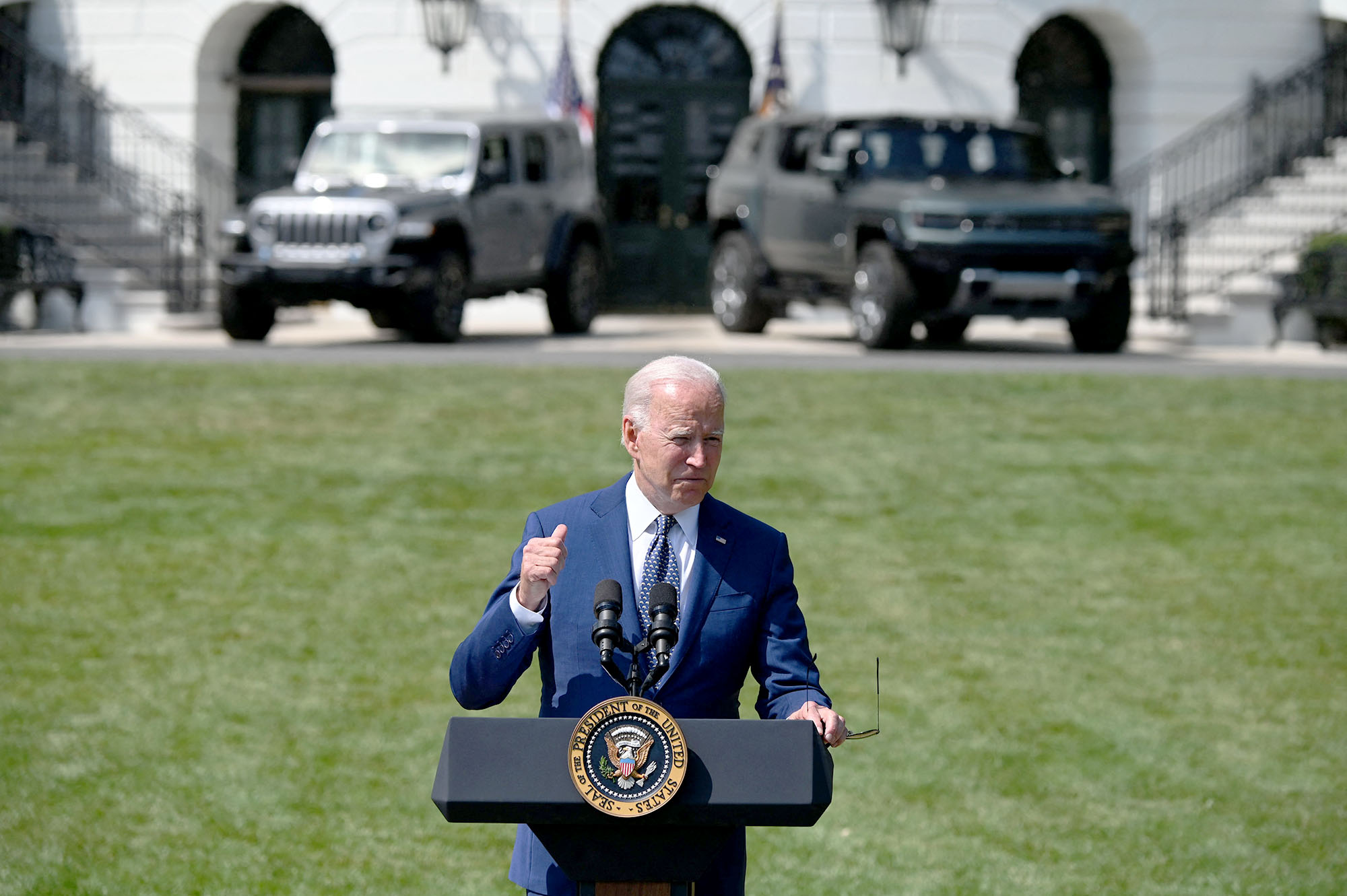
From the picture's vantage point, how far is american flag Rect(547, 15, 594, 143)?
2509 cm

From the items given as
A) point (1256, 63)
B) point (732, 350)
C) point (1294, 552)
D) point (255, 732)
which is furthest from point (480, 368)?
point (1256, 63)

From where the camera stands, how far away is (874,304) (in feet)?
59.2

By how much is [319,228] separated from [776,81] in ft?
28.1

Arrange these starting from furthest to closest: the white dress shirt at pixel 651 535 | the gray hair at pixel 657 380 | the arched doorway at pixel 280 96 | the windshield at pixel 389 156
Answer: the arched doorway at pixel 280 96
the windshield at pixel 389 156
the white dress shirt at pixel 651 535
the gray hair at pixel 657 380

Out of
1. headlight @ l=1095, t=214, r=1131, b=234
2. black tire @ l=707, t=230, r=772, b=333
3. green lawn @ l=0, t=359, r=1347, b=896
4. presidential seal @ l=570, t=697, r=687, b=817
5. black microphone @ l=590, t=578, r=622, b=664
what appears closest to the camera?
presidential seal @ l=570, t=697, r=687, b=817

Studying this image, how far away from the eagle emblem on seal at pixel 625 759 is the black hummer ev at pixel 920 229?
14.6 metres

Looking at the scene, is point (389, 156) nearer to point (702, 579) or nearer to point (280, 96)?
point (280, 96)

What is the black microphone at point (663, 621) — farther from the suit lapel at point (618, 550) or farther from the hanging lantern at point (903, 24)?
the hanging lantern at point (903, 24)

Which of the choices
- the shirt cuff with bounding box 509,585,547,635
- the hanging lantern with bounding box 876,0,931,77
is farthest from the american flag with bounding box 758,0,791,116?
the shirt cuff with bounding box 509,585,547,635

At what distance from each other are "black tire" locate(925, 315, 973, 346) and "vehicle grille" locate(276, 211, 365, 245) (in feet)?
18.3

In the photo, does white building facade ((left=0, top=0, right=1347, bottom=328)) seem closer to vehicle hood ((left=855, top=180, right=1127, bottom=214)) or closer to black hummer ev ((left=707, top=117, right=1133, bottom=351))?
black hummer ev ((left=707, top=117, right=1133, bottom=351))

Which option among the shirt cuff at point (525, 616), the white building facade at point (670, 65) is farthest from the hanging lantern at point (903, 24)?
the shirt cuff at point (525, 616)

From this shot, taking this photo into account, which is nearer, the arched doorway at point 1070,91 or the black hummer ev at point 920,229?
the black hummer ev at point 920,229

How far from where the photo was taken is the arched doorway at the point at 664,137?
26.5m
